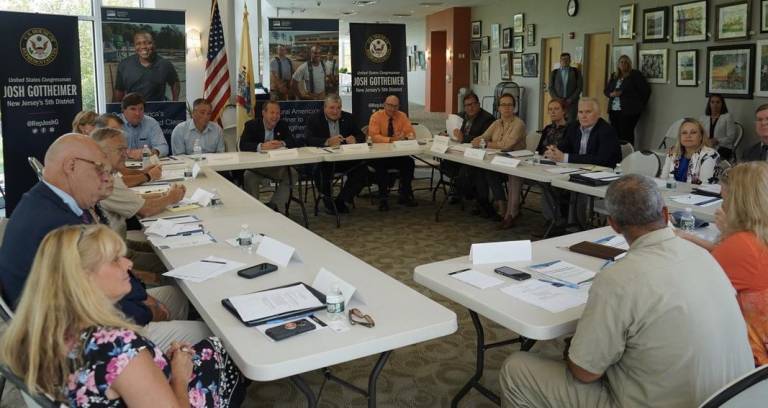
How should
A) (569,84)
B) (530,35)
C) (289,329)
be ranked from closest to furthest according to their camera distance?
(289,329)
(569,84)
(530,35)

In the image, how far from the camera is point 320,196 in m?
6.52

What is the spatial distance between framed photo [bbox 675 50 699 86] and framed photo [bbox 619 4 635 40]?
42.5 inches

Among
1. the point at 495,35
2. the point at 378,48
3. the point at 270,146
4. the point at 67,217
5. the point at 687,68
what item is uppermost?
the point at 495,35

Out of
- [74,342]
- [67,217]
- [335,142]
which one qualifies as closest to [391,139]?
[335,142]

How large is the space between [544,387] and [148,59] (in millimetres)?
6875

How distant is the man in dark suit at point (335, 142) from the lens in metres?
6.40

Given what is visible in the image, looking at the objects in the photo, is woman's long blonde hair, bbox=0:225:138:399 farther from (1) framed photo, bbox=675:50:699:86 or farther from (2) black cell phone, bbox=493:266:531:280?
(1) framed photo, bbox=675:50:699:86

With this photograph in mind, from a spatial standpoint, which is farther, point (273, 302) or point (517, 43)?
point (517, 43)

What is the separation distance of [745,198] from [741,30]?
684 centimetres

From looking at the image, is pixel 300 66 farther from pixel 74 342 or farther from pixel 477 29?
pixel 477 29

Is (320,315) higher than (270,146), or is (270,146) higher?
(270,146)

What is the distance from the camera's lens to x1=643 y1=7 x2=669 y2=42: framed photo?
8.95 metres

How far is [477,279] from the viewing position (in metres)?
2.41

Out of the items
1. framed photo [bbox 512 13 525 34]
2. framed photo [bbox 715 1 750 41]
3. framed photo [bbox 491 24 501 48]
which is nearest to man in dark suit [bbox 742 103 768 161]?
framed photo [bbox 715 1 750 41]
